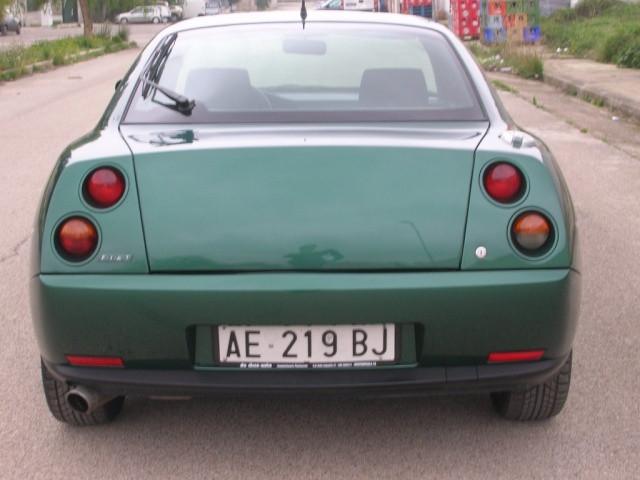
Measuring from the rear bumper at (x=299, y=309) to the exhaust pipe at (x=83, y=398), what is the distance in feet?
0.57

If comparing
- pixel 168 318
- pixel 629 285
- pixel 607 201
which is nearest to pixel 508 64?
pixel 607 201

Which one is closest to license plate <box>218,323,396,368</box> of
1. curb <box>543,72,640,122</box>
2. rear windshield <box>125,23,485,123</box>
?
rear windshield <box>125,23,485,123</box>

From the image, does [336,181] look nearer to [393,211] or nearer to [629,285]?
[393,211]

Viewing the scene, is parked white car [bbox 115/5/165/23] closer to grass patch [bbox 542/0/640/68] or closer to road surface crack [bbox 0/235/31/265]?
grass patch [bbox 542/0/640/68]

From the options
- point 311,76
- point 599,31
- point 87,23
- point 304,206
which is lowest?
point 87,23

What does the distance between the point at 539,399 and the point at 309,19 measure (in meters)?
1.87

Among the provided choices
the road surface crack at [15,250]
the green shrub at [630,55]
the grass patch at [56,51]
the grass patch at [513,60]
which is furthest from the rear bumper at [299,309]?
the grass patch at [56,51]

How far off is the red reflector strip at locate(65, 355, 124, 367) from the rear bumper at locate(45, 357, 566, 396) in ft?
0.07

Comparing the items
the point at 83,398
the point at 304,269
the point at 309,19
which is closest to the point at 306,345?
the point at 304,269

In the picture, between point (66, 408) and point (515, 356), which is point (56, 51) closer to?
point (66, 408)

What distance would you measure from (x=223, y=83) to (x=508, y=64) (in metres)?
17.1

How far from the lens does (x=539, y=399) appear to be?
367 cm

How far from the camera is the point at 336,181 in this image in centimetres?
320

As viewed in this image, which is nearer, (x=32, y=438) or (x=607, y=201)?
(x=32, y=438)
